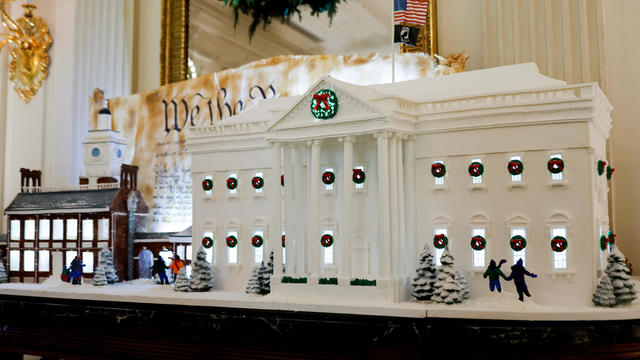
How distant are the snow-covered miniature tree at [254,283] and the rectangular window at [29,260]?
1236 cm

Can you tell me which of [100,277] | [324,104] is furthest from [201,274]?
[324,104]

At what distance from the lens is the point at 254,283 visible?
2191cm

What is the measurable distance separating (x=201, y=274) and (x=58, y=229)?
9.44 meters

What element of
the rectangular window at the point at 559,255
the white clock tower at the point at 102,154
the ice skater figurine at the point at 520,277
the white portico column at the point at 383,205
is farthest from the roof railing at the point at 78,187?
the rectangular window at the point at 559,255

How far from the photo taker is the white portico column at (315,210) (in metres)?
20.8

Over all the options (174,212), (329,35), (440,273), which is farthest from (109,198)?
(440,273)

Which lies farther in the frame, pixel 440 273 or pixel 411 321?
pixel 440 273

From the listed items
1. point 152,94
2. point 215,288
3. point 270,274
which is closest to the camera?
point 270,274

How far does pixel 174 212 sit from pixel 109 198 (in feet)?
14.3

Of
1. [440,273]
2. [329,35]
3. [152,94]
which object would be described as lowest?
[440,273]

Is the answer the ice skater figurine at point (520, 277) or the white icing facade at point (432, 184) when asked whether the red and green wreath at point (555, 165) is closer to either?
Answer: the white icing facade at point (432, 184)

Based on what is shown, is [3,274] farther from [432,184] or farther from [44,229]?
[432,184]

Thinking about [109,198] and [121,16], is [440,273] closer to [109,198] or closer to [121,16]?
[109,198]

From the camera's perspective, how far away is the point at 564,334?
54.7ft
